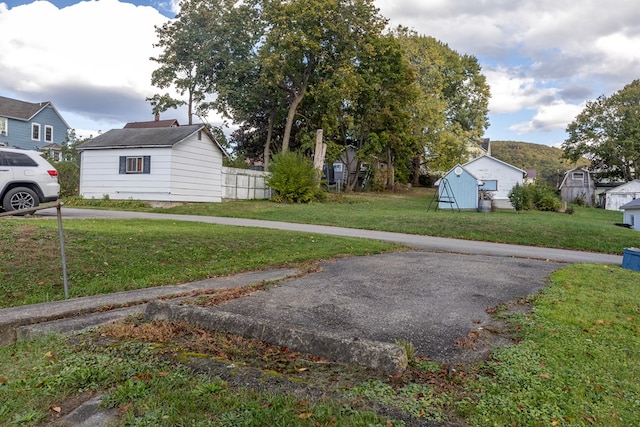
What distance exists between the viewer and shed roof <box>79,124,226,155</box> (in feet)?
68.9

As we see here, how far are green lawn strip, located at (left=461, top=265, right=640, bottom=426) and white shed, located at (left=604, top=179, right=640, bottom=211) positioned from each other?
43529mm

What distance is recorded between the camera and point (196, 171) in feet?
73.9

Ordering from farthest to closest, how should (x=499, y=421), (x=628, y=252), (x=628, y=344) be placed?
(x=628, y=252)
(x=628, y=344)
(x=499, y=421)

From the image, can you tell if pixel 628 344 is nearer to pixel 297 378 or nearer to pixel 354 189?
pixel 297 378

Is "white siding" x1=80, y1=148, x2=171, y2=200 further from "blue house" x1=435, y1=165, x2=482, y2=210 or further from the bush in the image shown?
"blue house" x1=435, y1=165, x2=482, y2=210

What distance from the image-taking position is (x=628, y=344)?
3.73m

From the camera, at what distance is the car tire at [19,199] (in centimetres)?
1130

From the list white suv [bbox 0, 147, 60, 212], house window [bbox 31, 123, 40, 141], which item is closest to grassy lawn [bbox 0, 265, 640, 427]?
white suv [bbox 0, 147, 60, 212]

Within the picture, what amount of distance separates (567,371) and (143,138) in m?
22.4

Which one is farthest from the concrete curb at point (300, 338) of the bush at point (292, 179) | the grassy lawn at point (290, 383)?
the bush at point (292, 179)

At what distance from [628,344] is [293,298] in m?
3.36

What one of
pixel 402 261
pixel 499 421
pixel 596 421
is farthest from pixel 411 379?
pixel 402 261

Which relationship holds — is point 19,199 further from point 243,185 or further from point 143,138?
point 243,185

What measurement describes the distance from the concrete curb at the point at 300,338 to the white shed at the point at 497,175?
29.5m
